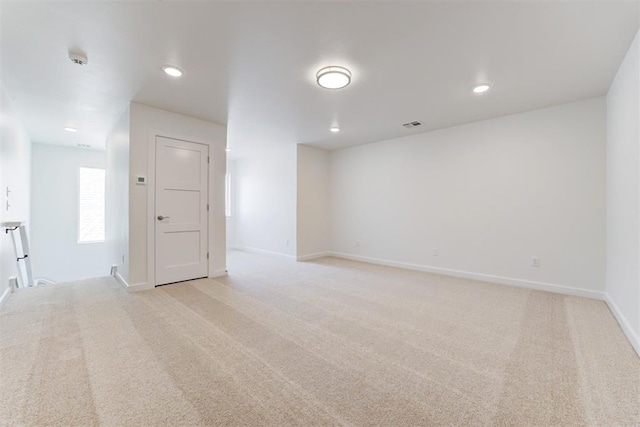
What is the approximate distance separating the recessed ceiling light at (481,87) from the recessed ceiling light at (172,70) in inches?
124

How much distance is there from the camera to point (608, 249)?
3.21m

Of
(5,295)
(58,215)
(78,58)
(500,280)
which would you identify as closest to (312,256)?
(500,280)

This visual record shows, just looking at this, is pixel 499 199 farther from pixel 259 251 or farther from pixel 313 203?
pixel 259 251

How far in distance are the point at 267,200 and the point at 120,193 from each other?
3.12 metres

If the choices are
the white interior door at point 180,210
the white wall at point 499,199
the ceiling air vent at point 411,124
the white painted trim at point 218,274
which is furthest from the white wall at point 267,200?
the ceiling air vent at point 411,124

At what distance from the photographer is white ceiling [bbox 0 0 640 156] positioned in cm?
191

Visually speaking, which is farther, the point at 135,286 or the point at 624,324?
the point at 135,286

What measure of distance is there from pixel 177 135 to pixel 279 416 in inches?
149

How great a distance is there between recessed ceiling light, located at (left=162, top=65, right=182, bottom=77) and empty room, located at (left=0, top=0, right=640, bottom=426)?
0.03m

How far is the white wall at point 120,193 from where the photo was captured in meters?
3.65

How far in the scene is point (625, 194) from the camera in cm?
253

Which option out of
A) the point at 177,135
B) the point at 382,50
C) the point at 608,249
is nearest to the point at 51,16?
the point at 177,135

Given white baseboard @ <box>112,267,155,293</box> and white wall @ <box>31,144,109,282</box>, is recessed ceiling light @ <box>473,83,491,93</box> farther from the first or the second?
white wall @ <box>31,144,109,282</box>

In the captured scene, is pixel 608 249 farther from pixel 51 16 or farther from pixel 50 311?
pixel 50 311
